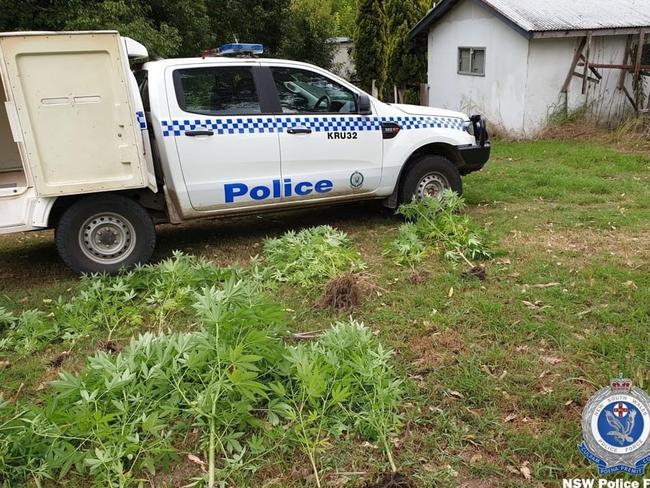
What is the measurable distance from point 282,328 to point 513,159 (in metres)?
8.04

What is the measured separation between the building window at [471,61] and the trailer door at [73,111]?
11015 mm

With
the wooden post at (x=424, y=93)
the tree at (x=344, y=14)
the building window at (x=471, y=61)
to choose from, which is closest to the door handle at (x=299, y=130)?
the building window at (x=471, y=61)

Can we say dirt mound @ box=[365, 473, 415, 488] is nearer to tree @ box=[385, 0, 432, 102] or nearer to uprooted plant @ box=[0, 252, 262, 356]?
uprooted plant @ box=[0, 252, 262, 356]

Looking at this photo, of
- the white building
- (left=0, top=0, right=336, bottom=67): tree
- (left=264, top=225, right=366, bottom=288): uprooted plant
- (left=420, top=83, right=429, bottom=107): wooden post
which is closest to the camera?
(left=264, top=225, right=366, bottom=288): uprooted plant

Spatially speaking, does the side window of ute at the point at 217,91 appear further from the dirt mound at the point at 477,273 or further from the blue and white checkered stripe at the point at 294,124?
the dirt mound at the point at 477,273

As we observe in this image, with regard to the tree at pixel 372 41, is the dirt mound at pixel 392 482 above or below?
below

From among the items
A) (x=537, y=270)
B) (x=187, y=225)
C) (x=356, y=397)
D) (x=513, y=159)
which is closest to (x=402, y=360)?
(x=356, y=397)

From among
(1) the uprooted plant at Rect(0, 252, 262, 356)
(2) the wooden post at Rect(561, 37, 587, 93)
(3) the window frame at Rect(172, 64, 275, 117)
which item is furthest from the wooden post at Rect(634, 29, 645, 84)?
(1) the uprooted plant at Rect(0, 252, 262, 356)

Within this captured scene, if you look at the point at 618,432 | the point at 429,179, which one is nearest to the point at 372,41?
the point at 429,179

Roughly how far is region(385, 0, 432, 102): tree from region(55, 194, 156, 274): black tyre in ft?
45.5

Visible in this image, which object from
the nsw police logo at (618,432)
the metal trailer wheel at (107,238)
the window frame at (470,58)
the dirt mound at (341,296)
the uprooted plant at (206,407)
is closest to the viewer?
the nsw police logo at (618,432)

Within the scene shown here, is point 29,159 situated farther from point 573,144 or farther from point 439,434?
point 573,144

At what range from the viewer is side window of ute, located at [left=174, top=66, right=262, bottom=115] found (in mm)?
5289

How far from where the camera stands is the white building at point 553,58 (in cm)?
1223
